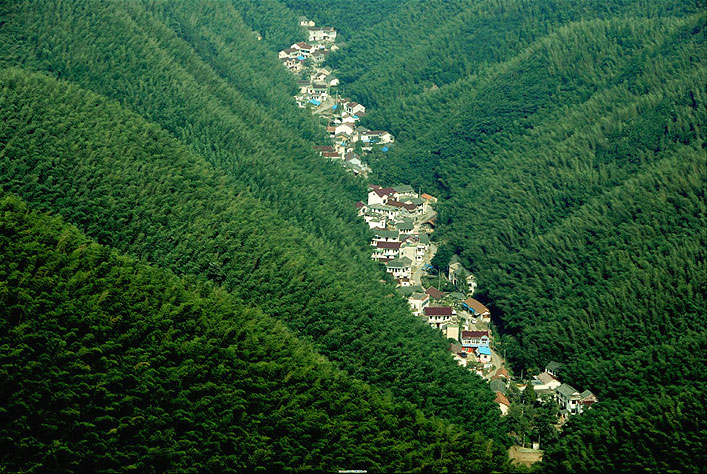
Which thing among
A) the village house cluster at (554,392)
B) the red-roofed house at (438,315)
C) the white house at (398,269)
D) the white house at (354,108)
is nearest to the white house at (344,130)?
the white house at (354,108)

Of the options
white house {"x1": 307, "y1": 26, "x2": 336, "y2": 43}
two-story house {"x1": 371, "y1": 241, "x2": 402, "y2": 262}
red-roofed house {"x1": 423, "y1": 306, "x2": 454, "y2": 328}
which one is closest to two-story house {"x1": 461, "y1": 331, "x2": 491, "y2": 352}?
red-roofed house {"x1": 423, "y1": 306, "x2": 454, "y2": 328}

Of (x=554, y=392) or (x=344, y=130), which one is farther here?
(x=344, y=130)

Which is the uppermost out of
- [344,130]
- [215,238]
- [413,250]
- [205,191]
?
[344,130]

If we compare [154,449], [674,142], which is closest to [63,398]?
[154,449]

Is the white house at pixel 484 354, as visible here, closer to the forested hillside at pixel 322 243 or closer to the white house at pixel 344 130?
the forested hillside at pixel 322 243

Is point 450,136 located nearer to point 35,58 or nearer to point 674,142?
point 674,142

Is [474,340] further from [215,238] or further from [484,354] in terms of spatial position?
[215,238]

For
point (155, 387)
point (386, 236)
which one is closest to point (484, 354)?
point (386, 236)
